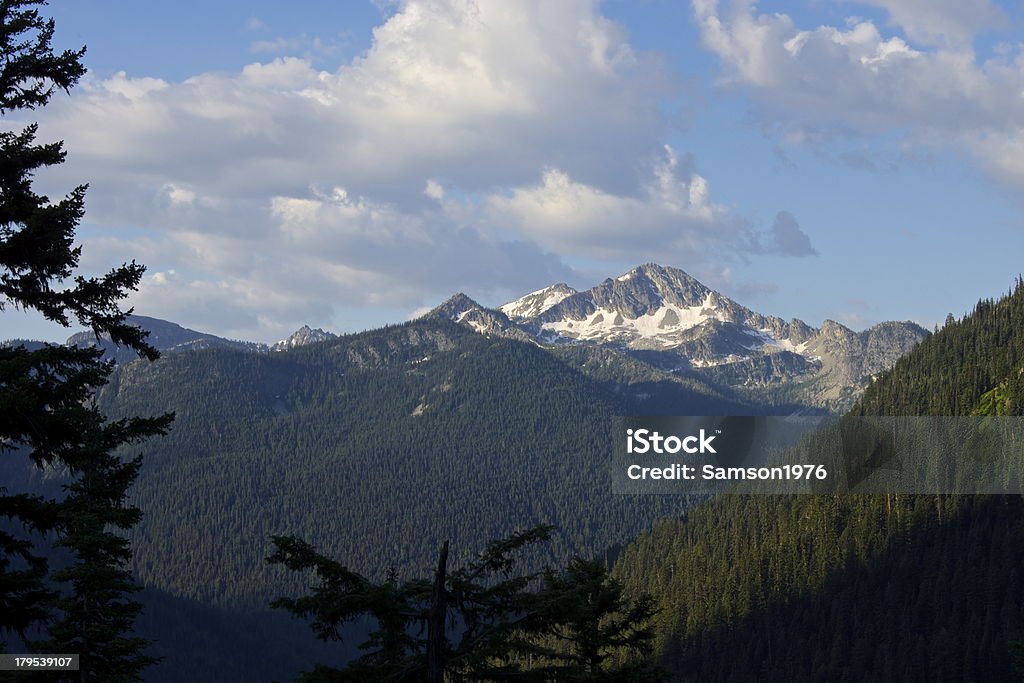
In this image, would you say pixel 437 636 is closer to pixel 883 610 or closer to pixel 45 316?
pixel 45 316

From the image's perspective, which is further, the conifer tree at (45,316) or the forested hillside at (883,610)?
the forested hillside at (883,610)

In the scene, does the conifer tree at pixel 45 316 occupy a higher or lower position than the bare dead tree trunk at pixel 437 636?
higher

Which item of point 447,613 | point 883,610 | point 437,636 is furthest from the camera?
point 883,610

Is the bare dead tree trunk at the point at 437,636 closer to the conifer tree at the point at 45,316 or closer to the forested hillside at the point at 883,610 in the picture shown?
the conifer tree at the point at 45,316

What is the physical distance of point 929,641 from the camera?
16288 cm

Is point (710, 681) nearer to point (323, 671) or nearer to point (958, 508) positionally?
point (958, 508)

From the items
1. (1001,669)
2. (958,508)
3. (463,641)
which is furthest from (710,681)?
(463,641)

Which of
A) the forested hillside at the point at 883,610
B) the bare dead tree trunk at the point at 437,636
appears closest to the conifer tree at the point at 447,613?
the bare dead tree trunk at the point at 437,636

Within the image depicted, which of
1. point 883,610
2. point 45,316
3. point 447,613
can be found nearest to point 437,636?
point 447,613

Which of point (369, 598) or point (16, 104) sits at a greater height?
point (16, 104)

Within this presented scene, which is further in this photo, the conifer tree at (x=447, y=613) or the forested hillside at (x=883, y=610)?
the forested hillside at (x=883, y=610)

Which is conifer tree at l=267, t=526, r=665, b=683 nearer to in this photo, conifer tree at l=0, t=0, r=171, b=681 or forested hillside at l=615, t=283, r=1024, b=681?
conifer tree at l=0, t=0, r=171, b=681

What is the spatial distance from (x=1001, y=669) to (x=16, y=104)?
153604 millimetres

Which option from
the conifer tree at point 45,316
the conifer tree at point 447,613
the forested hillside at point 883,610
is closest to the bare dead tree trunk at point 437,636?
the conifer tree at point 447,613
